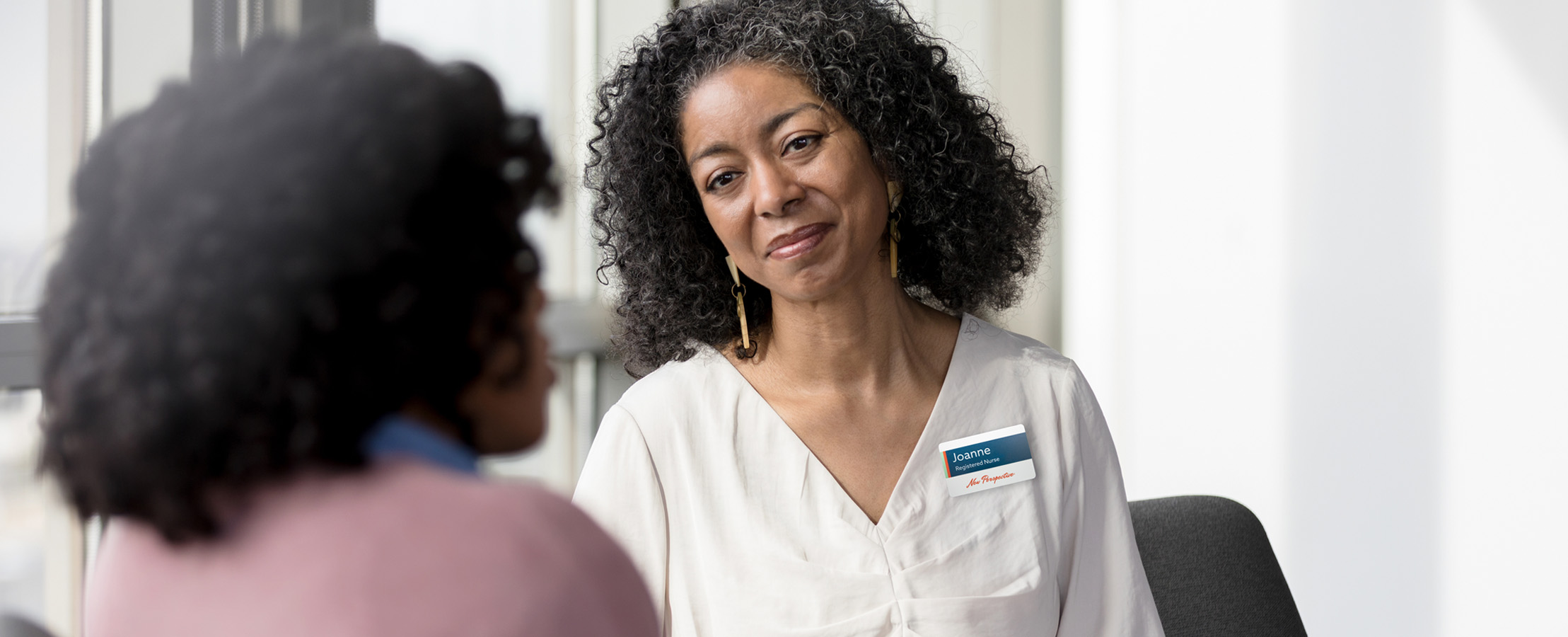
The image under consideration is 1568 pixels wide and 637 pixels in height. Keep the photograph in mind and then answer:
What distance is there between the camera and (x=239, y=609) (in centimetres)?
47

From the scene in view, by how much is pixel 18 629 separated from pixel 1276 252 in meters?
2.70

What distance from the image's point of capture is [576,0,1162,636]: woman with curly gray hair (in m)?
1.51

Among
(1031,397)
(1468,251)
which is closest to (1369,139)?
(1468,251)

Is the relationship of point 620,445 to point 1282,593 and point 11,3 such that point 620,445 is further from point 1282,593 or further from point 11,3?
point 11,3

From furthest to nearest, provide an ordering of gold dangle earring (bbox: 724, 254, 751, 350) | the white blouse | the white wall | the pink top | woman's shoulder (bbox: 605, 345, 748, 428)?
the white wall
gold dangle earring (bbox: 724, 254, 751, 350)
woman's shoulder (bbox: 605, 345, 748, 428)
the white blouse
the pink top

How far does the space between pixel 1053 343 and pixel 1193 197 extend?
1065mm

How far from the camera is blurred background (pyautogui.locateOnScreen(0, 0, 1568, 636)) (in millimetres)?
2047

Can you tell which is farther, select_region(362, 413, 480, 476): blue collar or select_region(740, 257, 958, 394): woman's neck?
select_region(740, 257, 958, 394): woman's neck

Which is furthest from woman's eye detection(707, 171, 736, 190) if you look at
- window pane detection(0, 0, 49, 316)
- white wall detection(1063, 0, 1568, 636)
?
white wall detection(1063, 0, 1568, 636)

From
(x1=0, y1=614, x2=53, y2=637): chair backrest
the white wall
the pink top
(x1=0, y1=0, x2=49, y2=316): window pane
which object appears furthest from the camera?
the white wall

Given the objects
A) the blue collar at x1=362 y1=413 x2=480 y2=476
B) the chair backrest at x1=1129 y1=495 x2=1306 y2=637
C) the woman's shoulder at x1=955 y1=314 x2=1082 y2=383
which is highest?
the blue collar at x1=362 y1=413 x2=480 y2=476

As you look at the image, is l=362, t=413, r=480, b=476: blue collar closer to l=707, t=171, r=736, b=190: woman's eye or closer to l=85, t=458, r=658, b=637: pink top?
l=85, t=458, r=658, b=637: pink top

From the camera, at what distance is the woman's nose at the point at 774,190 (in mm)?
1492

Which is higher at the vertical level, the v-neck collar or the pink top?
the pink top
